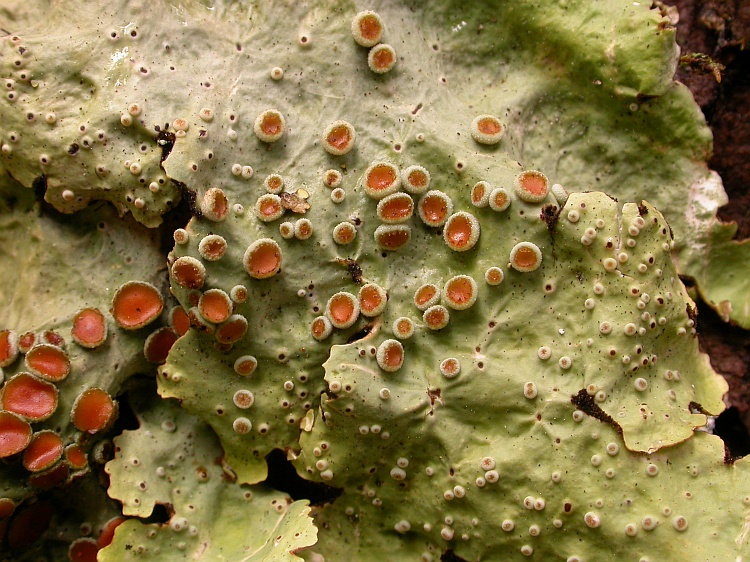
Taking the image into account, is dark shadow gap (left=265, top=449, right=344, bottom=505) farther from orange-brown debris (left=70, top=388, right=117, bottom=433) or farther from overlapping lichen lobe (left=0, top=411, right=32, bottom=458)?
overlapping lichen lobe (left=0, top=411, right=32, bottom=458)

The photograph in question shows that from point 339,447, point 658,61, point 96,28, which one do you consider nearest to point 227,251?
point 339,447

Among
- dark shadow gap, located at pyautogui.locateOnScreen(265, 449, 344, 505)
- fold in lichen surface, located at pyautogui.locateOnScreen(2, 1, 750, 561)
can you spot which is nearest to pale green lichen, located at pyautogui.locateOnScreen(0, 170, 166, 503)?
fold in lichen surface, located at pyautogui.locateOnScreen(2, 1, 750, 561)

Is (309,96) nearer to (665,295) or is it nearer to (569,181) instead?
(569,181)

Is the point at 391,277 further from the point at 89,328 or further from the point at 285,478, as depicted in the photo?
the point at 89,328

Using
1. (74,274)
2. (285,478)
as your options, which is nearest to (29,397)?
(74,274)

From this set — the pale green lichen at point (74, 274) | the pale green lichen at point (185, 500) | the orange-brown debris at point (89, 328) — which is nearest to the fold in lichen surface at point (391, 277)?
the pale green lichen at point (185, 500)

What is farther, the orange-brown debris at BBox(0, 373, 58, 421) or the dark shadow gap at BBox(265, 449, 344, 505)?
the dark shadow gap at BBox(265, 449, 344, 505)
